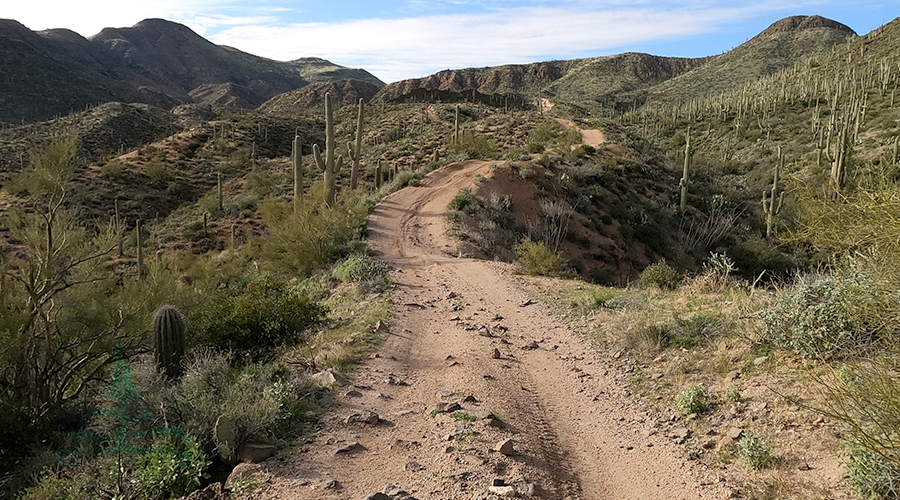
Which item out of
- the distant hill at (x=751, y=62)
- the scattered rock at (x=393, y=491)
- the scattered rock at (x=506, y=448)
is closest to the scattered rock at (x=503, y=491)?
the scattered rock at (x=506, y=448)

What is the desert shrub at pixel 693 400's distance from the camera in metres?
5.43

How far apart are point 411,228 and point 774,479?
13.5m

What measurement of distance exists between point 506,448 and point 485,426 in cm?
52

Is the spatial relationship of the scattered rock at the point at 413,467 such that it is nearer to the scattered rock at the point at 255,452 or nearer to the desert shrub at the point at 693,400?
the scattered rock at the point at 255,452

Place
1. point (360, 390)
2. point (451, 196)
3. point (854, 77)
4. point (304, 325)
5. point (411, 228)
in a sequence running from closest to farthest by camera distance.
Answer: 1. point (360, 390)
2. point (304, 325)
3. point (411, 228)
4. point (451, 196)
5. point (854, 77)

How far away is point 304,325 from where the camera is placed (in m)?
8.84

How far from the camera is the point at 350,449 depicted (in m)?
4.91

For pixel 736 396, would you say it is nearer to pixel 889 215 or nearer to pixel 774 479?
pixel 774 479

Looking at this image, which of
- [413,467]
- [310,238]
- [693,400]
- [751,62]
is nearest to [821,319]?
[693,400]

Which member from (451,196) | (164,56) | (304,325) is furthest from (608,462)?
(164,56)

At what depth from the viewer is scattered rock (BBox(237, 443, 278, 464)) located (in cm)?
474

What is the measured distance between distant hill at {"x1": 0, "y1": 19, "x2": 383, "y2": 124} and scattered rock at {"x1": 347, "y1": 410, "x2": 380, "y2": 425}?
62745 millimetres

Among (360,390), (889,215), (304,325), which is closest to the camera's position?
(889,215)

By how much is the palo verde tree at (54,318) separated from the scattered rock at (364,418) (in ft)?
14.4
